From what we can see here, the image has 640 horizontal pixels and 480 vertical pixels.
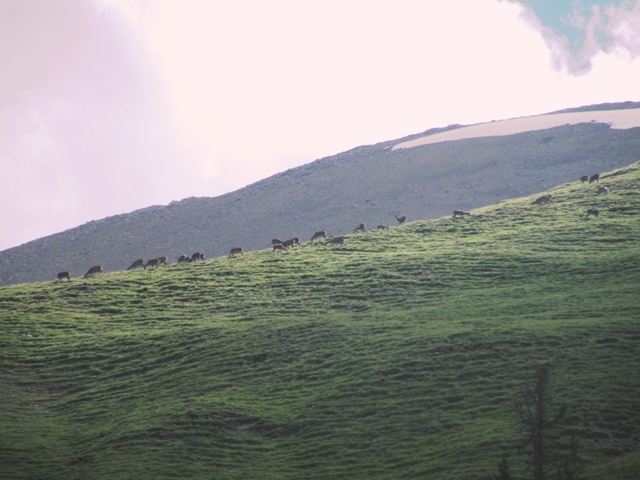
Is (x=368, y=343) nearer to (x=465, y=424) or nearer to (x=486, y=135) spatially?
(x=465, y=424)

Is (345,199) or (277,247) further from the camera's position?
(345,199)

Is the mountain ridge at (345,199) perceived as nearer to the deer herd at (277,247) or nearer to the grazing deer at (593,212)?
the deer herd at (277,247)

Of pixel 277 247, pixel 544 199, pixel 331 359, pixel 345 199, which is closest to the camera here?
pixel 331 359

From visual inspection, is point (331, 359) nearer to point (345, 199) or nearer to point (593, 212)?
point (593, 212)

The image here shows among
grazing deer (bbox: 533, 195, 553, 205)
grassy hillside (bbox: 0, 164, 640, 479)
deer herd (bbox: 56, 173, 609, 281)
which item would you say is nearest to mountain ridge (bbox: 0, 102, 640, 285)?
grazing deer (bbox: 533, 195, 553, 205)

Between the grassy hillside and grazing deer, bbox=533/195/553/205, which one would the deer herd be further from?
the grassy hillside

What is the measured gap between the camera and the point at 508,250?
46844mm

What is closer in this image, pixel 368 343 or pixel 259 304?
pixel 368 343

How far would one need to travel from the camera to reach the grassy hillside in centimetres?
2347

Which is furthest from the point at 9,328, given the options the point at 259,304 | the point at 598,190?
the point at 598,190

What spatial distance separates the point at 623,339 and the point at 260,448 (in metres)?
14.4

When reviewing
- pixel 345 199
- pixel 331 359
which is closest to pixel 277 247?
pixel 331 359

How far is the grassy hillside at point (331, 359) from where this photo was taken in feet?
77.0

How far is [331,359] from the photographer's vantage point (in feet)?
104
